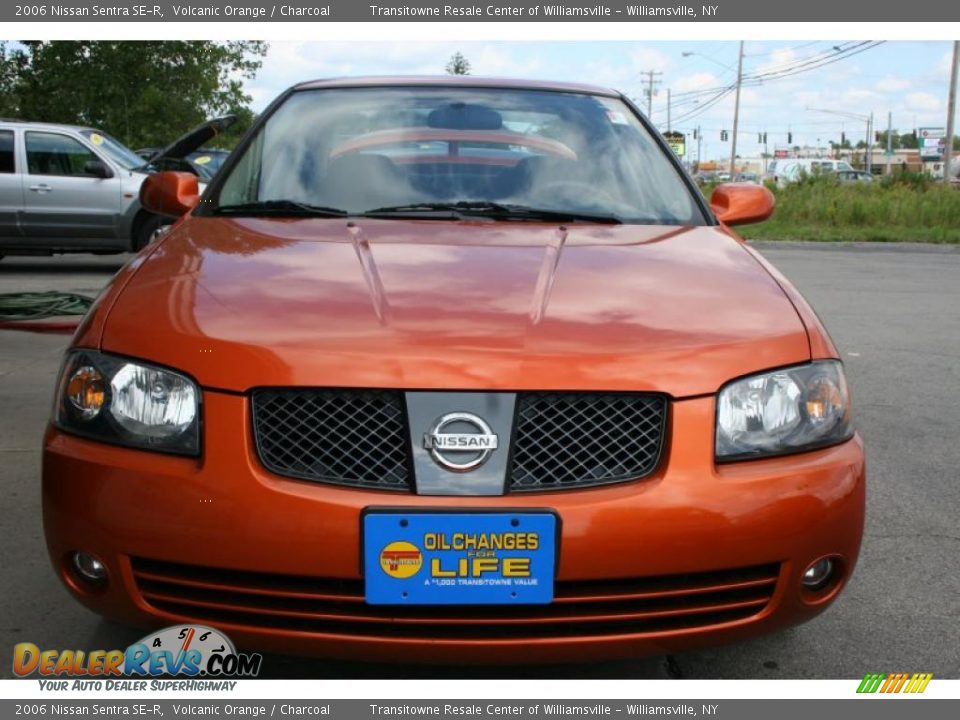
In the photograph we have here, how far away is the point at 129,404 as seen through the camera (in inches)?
87.7

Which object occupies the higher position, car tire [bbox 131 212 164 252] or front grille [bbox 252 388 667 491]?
front grille [bbox 252 388 667 491]

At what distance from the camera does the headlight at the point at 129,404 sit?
2.16 m

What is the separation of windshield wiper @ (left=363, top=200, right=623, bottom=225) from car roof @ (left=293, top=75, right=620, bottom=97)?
2.60 ft

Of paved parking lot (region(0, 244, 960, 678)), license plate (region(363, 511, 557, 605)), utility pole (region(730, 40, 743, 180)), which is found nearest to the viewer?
license plate (region(363, 511, 557, 605))

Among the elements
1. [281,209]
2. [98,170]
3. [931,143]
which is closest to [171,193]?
[281,209]

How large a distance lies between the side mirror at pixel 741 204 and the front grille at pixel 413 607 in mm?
1770

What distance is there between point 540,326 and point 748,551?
60cm

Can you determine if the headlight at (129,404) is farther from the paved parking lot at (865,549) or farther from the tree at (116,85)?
the tree at (116,85)

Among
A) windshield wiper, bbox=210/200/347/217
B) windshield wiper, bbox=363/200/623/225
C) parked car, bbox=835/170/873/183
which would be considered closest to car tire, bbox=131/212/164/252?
windshield wiper, bbox=210/200/347/217

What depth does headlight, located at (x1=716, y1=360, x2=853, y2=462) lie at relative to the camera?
2213 millimetres

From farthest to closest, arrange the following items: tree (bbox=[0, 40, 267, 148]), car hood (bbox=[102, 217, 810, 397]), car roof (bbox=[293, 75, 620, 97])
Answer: tree (bbox=[0, 40, 267, 148]) → car roof (bbox=[293, 75, 620, 97]) → car hood (bbox=[102, 217, 810, 397])

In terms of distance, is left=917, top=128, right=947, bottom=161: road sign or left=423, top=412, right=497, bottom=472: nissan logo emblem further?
left=917, top=128, right=947, bottom=161: road sign

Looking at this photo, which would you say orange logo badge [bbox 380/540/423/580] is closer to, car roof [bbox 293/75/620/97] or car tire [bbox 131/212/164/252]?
car roof [bbox 293/75/620/97]

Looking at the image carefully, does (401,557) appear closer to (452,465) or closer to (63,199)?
(452,465)
